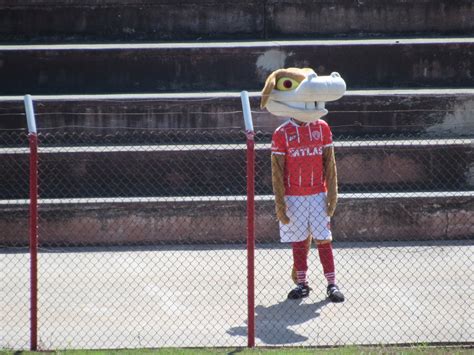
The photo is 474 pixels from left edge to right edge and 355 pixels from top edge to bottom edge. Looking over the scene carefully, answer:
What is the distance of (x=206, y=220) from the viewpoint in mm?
8594

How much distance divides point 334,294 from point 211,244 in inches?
77.5

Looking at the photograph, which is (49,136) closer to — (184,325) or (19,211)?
(19,211)

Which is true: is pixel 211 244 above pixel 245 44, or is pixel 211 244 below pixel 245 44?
below

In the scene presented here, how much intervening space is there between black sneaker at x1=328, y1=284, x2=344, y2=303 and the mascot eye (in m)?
1.61

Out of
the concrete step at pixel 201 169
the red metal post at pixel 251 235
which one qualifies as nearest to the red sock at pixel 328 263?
the red metal post at pixel 251 235

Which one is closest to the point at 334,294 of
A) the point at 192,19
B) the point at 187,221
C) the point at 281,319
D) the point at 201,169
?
the point at 281,319

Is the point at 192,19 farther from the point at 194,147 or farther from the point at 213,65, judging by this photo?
the point at 194,147

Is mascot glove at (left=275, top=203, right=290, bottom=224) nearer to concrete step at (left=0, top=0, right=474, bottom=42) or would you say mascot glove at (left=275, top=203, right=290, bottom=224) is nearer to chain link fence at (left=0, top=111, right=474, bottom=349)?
chain link fence at (left=0, top=111, right=474, bottom=349)

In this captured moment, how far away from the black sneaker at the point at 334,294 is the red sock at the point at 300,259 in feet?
0.76

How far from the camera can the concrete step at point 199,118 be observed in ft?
31.7

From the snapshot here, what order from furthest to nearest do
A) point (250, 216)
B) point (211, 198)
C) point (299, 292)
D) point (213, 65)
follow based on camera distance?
point (213, 65)
point (211, 198)
point (299, 292)
point (250, 216)

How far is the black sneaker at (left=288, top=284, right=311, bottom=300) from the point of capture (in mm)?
7013

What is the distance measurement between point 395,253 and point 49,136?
398 cm

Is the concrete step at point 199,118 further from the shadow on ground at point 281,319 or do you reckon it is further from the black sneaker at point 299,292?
the shadow on ground at point 281,319
